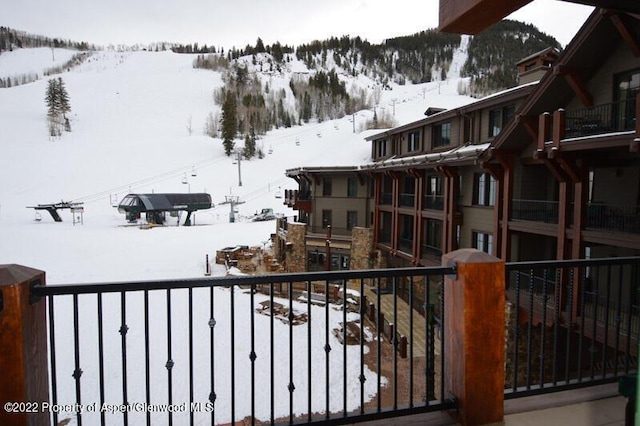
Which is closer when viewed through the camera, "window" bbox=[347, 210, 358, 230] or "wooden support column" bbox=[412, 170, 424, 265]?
"wooden support column" bbox=[412, 170, 424, 265]

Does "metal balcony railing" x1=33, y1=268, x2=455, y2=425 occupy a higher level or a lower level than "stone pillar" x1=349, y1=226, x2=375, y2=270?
lower

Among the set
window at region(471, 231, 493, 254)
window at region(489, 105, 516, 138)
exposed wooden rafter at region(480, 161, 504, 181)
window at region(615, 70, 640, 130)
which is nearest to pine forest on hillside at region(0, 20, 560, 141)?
window at region(489, 105, 516, 138)

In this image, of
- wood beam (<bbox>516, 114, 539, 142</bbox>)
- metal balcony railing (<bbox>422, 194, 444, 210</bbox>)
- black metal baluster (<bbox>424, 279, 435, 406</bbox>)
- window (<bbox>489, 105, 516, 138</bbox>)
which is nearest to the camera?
black metal baluster (<bbox>424, 279, 435, 406</bbox>)

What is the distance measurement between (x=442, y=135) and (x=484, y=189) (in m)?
5.44

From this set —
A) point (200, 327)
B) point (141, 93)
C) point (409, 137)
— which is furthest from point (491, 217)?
point (141, 93)

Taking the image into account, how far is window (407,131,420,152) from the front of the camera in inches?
914

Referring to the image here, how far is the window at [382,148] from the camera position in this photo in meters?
27.0

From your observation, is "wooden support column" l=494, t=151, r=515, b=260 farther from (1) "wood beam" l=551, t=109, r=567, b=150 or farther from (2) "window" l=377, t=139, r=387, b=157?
(2) "window" l=377, t=139, r=387, b=157

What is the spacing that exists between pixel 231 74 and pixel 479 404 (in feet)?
366

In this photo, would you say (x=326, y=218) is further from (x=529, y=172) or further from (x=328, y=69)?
(x=328, y=69)

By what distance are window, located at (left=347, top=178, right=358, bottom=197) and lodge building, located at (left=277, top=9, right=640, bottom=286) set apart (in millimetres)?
494

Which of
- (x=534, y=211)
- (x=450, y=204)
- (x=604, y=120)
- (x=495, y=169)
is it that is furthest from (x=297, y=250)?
(x=604, y=120)

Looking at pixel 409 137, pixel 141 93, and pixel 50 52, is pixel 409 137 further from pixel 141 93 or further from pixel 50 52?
pixel 50 52

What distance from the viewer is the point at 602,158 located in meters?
11.7
